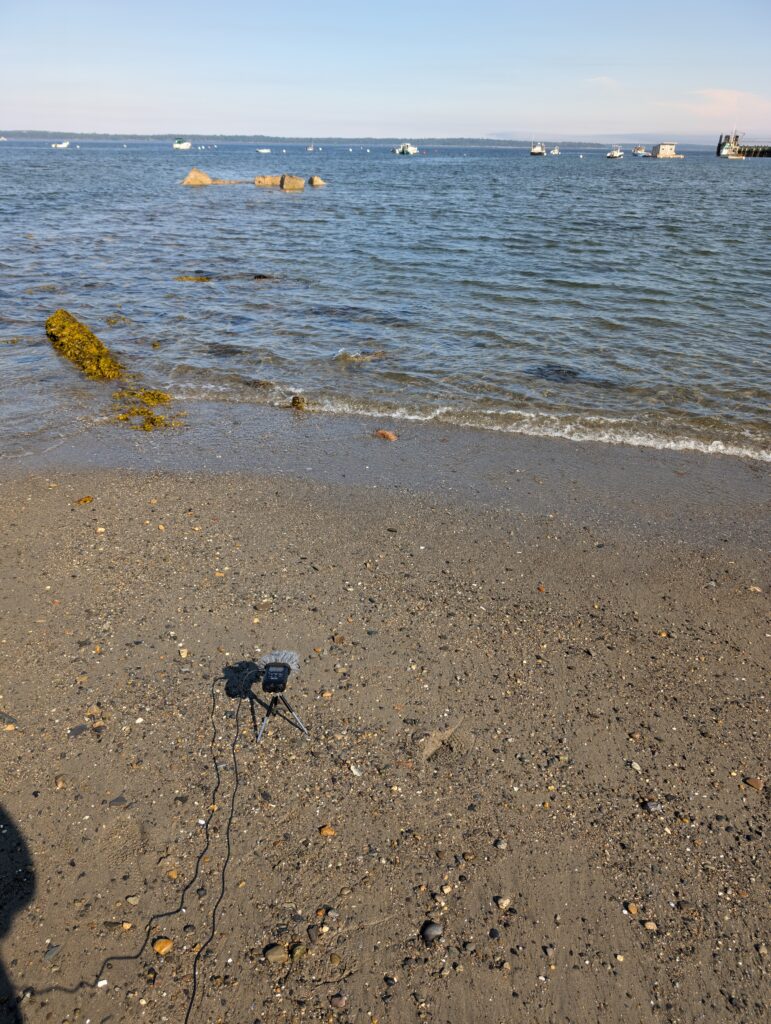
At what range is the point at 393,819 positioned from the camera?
15.3 feet

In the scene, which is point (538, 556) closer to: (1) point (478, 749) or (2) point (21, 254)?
(1) point (478, 749)

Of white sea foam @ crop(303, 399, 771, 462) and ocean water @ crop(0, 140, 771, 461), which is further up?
ocean water @ crop(0, 140, 771, 461)

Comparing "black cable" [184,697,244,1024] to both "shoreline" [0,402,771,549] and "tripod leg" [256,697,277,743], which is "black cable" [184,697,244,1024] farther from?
"shoreline" [0,402,771,549]

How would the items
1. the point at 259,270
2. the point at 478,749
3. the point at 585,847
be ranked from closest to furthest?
the point at 585,847 → the point at 478,749 → the point at 259,270

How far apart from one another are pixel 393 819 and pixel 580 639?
9.06 feet

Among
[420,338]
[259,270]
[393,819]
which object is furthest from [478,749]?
[259,270]

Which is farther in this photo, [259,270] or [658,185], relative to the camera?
[658,185]

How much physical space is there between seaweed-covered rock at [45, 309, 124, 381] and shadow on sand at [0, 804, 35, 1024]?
35.3 ft

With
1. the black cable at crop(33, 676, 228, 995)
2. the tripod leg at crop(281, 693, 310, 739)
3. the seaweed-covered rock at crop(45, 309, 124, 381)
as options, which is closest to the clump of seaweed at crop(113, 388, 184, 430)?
the seaweed-covered rock at crop(45, 309, 124, 381)

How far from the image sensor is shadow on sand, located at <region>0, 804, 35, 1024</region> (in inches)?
141

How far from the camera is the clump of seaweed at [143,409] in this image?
11.4 metres

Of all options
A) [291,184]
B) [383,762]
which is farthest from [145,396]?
[291,184]

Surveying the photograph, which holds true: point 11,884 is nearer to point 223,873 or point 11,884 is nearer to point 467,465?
point 223,873

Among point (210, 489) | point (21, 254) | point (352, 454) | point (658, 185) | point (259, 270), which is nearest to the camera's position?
point (210, 489)
